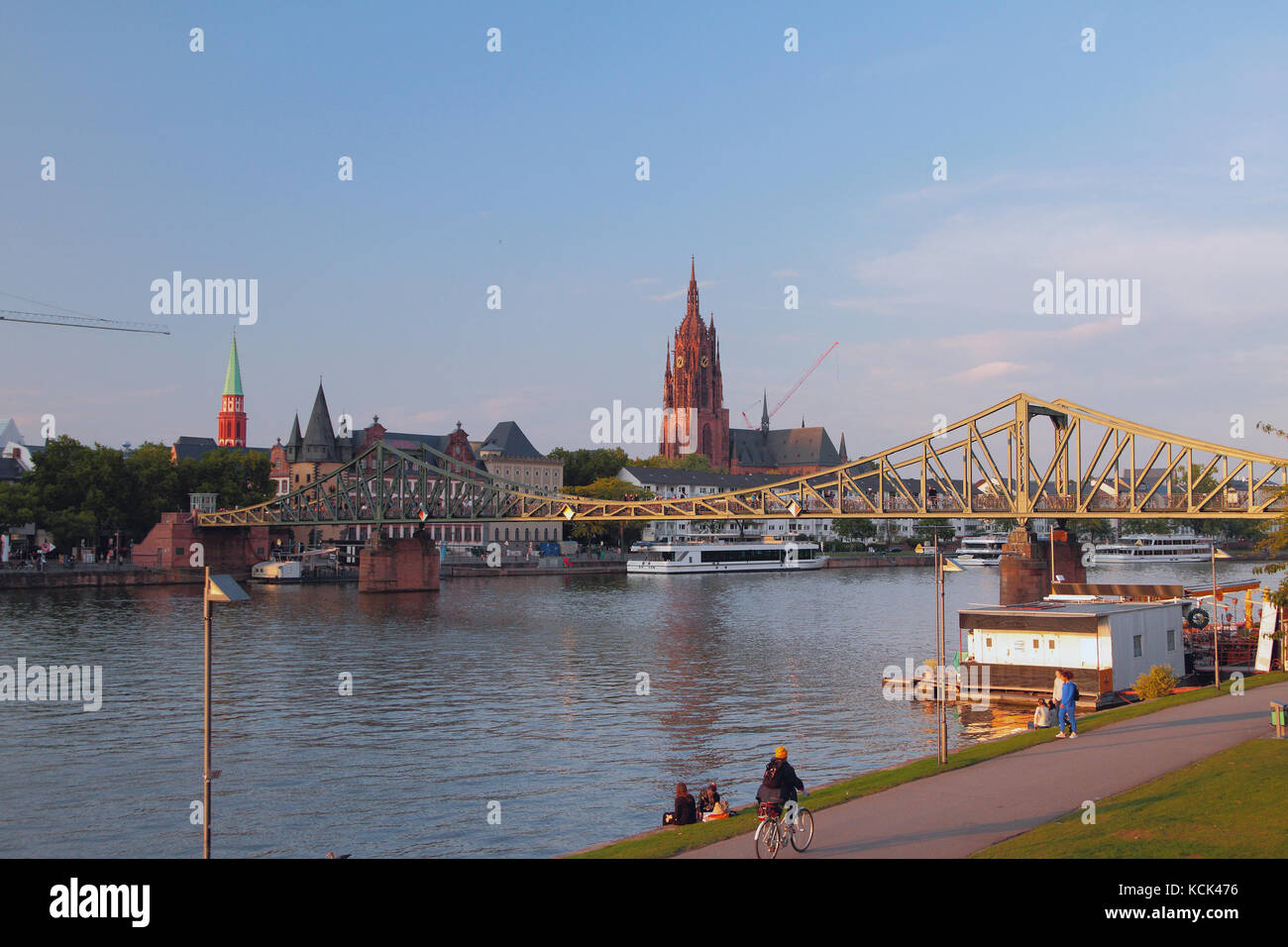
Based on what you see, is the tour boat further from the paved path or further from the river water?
the paved path

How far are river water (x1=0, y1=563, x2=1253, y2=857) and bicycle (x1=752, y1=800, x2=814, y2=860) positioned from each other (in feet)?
28.7

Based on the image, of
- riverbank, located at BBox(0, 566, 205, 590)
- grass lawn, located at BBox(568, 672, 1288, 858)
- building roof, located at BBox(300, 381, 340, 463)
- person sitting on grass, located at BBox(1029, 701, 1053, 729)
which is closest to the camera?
grass lawn, located at BBox(568, 672, 1288, 858)

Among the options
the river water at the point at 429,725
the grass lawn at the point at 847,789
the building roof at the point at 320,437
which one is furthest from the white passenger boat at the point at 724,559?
the grass lawn at the point at 847,789

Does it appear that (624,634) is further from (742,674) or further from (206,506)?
(206,506)

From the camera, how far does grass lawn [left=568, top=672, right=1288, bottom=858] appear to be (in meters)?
20.0

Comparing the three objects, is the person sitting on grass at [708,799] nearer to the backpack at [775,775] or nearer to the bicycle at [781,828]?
the bicycle at [781,828]

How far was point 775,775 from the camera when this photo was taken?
18234mm

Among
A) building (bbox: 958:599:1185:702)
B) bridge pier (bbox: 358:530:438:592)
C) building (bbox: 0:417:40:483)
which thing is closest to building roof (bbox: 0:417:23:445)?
building (bbox: 0:417:40:483)

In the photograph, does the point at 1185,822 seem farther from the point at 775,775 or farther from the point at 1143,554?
the point at 1143,554

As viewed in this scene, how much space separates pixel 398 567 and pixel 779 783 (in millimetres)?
99009

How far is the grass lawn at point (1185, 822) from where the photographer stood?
16.7 meters

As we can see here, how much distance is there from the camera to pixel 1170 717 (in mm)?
30328

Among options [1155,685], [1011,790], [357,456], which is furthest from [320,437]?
[1011,790]
